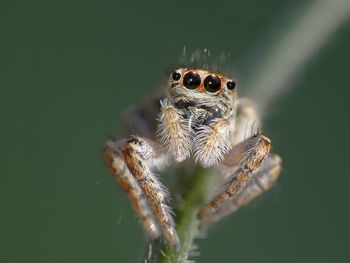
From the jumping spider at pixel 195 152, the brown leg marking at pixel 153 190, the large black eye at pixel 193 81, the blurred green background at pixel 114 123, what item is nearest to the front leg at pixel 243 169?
the jumping spider at pixel 195 152

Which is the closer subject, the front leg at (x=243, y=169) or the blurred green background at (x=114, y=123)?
the front leg at (x=243, y=169)

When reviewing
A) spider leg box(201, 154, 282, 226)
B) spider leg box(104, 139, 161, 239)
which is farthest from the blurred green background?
spider leg box(104, 139, 161, 239)

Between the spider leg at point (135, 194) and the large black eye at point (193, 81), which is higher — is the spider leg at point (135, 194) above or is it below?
below

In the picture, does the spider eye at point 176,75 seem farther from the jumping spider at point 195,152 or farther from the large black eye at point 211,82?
the large black eye at point 211,82

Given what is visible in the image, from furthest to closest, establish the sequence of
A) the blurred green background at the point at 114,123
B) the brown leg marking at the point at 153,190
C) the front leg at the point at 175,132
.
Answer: the blurred green background at the point at 114,123, the front leg at the point at 175,132, the brown leg marking at the point at 153,190

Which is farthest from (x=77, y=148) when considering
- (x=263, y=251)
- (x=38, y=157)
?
(x=263, y=251)

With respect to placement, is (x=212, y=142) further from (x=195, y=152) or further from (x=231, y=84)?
(x=231, y=84)

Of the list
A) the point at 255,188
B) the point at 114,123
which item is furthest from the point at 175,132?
the point at 114,123

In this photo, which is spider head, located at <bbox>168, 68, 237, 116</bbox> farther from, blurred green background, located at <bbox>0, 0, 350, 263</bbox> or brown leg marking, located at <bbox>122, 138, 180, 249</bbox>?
blurred green background, located at <bbox>0, 0, 350, 263</bbox>

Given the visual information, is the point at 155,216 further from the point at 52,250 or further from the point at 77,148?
the point at 77,148
